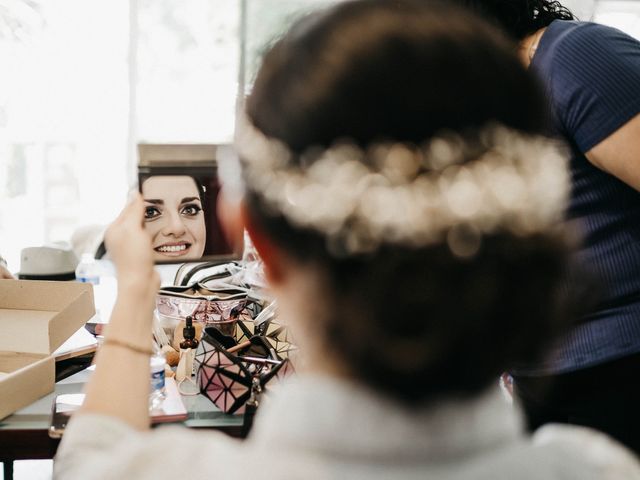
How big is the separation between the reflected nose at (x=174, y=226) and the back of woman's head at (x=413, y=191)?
0.67 meters

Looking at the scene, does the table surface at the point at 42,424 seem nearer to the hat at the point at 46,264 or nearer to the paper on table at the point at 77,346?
the paper on table at the point at 77,346

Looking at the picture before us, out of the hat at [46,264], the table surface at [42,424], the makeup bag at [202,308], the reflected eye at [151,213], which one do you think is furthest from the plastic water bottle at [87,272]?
the reflected eye at [151,213]

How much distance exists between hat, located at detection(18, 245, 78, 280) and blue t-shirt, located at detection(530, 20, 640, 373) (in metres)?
1.80

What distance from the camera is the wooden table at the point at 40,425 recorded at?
114 cm

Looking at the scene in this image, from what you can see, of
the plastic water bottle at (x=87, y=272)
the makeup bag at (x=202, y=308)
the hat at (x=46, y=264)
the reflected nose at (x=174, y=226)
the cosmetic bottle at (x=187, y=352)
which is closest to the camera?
the reflected nose at (x=174, y=226)

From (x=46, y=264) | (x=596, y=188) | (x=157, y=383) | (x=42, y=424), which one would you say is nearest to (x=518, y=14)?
(x=596, y=188)

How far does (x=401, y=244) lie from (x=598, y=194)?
2.58 feet

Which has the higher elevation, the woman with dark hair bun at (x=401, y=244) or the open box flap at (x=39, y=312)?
the woman with dark hair bun at (x=401, y=244)

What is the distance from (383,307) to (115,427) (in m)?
0.32

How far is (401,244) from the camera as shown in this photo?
471 mm

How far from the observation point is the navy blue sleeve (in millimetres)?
1041

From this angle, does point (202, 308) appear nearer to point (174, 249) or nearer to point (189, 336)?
point (189, 336)

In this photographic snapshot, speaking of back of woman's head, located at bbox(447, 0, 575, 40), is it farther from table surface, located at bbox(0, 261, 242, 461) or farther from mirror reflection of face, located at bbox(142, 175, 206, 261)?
table surface, located at bbox(0, 261, 242, 461)

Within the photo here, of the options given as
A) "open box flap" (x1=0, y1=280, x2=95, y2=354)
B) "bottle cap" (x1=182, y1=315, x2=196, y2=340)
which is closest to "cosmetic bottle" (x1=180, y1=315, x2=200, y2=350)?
"bottle cap" (x1=182, y1=315, x2=196, y2=340)
